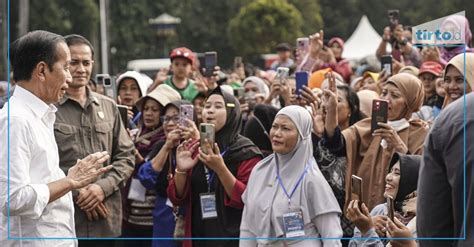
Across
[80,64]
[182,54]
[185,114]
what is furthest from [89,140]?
[182,54]

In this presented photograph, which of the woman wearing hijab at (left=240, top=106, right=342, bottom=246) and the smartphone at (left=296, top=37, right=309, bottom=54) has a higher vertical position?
the smartphone at (left=296, top=37, right=309, bottom=54)

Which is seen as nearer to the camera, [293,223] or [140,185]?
[293,223]

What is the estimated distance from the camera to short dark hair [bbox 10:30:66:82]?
4914 millimetres

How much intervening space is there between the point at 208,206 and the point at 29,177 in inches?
81.1

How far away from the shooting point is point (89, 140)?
6.25 metres

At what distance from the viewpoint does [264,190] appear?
5.91m

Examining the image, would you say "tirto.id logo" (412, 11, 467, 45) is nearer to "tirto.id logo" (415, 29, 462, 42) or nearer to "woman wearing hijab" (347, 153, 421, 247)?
"tirto.id logo" (415, 29, 462, 42)

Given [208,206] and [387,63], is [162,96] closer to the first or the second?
[208,206]

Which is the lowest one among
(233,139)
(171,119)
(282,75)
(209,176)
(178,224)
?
(178,224)

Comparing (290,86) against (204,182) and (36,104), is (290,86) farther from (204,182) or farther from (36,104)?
(36,104)

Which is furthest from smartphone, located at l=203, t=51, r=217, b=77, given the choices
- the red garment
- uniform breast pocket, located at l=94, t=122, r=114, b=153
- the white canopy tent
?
the white canopy tent

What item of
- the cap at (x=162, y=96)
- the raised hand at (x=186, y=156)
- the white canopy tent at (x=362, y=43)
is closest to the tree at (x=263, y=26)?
the white canopy tent at (x=362, y=43)

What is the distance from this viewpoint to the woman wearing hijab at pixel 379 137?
6113 mm

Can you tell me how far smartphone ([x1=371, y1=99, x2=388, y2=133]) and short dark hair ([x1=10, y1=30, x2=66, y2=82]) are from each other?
201cm
